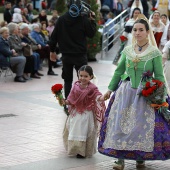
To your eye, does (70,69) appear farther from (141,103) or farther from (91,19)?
(141,103)

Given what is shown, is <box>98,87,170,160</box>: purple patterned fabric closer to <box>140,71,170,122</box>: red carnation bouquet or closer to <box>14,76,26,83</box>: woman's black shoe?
<box>140,71,170,122</box>: red carnation bouquet

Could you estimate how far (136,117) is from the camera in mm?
6543

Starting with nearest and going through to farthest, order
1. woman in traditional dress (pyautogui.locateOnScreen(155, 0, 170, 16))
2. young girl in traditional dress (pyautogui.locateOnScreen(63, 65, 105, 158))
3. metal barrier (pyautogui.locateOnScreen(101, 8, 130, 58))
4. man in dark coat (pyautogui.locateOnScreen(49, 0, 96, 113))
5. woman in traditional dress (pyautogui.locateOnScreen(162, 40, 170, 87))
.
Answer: young girl in traditional dress (pyautogui.locateOnScreen(63, 65, 105, 158)) → man in dark coat (pyautogui.locateOnScreen(49, 0, 96, 113)) → woman in traditional dress (pyautogui.locateOnScreen(162, 40, 170, 87)) → woman in traditional dress (pyautogui.locateOnScreen(155, 0, 170, 16)) → metal barrier (pyautogui.locateOnScreen(101, 8, 130, 58))

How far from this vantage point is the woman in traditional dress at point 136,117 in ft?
21.2

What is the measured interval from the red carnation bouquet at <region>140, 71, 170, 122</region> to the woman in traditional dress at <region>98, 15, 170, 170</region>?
0.06 metres

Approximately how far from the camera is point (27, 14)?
2353 cm

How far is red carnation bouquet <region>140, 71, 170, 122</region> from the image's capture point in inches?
255

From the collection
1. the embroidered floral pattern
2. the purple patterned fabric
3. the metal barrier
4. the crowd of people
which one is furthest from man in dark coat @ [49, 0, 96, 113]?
the metal barrier

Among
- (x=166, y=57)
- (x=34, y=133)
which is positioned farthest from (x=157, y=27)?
(x=34, y=133)

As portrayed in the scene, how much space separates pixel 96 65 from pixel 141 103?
485 inches

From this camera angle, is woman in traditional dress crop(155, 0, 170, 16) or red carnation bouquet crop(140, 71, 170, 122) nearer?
red carnation bouquet crop(140, 71, 170, 122)

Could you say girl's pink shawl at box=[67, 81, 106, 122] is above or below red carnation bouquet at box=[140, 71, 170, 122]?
below

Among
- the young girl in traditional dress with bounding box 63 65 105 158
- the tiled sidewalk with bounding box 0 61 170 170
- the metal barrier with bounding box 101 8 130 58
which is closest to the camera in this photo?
the tiled sidewalk with bounding box 0 61 170 170

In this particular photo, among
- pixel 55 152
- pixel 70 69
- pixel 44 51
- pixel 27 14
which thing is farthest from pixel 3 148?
pixel 27 14
